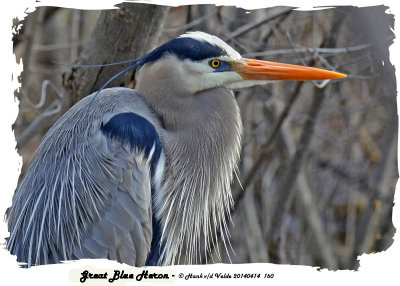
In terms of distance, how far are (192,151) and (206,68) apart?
281 mm

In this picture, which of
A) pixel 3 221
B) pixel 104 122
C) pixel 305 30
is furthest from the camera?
pixel 305 30

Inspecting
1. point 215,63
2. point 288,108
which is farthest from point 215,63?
point 288,108

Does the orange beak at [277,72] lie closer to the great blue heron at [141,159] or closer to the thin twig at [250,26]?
the great blue heron at [141,159]

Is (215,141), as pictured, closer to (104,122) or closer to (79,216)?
(104,122)

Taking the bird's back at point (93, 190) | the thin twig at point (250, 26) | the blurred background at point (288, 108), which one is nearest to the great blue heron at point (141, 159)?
the bird's back at point (93, 190)

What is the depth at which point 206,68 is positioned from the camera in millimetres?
1902

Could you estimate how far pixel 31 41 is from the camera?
2.03 meters

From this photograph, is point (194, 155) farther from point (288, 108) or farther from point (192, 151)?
point (288, 108)

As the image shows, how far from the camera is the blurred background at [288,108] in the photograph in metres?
2.03

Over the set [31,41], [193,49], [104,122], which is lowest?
[104,122]

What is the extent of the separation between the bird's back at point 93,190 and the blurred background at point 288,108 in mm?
156

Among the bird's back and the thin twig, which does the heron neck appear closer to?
the bird's back

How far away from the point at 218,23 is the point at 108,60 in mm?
472

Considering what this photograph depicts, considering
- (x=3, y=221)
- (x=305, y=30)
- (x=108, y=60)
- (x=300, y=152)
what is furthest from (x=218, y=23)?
(x=3, y=221)
